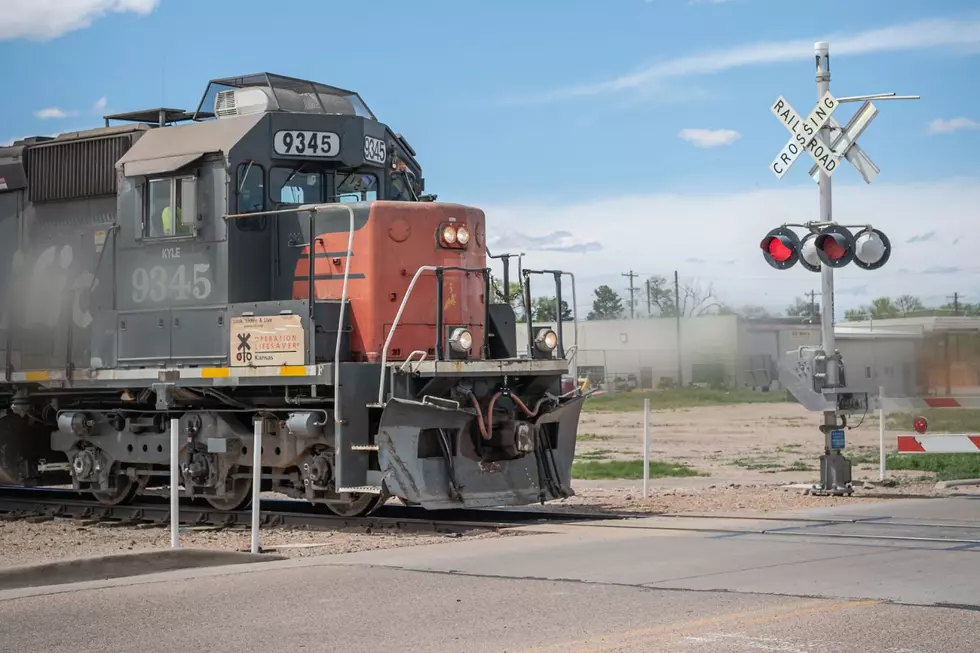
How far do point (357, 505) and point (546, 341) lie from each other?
2.64 metres

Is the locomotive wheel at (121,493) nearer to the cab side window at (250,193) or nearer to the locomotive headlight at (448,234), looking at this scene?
the cab side window at (250,193)

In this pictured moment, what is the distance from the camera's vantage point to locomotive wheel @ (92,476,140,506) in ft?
44.9

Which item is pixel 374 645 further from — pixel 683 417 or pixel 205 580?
pixel 683 417

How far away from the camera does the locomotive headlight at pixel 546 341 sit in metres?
12.8

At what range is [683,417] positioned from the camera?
40.7 m

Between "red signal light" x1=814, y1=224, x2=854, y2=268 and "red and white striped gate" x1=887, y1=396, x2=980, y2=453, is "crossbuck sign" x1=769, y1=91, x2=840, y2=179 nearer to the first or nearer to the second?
"red signal light" x1=814, y1=224, x2=854, y2=268

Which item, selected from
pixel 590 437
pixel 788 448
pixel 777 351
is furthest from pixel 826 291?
pixel 590 437

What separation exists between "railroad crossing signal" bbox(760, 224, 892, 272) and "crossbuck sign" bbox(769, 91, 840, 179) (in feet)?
2.84

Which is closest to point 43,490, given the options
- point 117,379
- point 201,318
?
point 117,379

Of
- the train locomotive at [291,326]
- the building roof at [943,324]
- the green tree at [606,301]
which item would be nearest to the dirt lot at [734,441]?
the building roof at [943,324]

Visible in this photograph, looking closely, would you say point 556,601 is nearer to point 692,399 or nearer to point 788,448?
point 788,448

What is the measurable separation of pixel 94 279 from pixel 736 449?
685 inches

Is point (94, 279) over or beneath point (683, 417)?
over

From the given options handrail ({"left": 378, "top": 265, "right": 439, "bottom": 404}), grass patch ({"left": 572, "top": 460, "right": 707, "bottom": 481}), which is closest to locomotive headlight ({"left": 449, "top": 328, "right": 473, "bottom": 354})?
handrail ({"left": 378, "top": 265, "right": 439, "bottom": 404})
